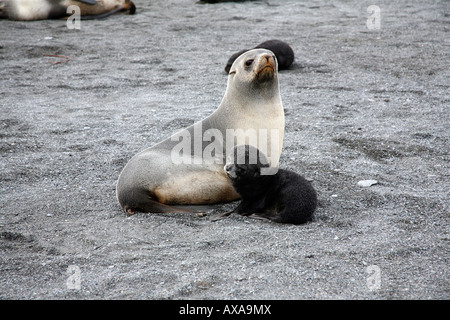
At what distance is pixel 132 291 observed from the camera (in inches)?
108

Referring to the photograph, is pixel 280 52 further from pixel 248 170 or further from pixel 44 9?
pixel 44 9

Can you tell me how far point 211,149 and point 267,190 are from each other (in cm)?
53

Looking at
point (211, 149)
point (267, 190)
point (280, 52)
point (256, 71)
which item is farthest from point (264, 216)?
point (280, 52)

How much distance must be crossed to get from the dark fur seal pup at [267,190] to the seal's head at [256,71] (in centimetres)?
58

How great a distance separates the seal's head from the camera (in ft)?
12.8

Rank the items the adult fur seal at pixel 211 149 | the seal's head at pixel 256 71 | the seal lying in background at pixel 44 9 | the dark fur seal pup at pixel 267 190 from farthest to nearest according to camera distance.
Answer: the seal lying in background at pixel 44 9
the seal's head at pixel 256 71
the adult fur seal at pixel 211 149
the dark fur seal pup at pixel 267 190

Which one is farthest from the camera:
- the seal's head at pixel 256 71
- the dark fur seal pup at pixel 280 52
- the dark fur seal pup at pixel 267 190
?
the dark fur seal pup at pixel 280 52

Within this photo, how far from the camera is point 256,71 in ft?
12.8

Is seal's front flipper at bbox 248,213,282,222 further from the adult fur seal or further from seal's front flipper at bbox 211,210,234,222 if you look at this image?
the adult fur seal

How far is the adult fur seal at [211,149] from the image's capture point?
12.1 ft

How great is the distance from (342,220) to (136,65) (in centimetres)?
499

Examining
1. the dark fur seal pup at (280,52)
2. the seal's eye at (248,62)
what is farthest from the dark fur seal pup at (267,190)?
the dark fur seal pup at (280,52)

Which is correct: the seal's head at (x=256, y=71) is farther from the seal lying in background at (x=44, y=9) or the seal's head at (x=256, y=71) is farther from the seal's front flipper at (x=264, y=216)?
the seal lying in background at (x=44, y=9)

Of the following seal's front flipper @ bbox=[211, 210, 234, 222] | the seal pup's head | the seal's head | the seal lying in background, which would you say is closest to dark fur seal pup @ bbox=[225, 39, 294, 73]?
the seal's head
